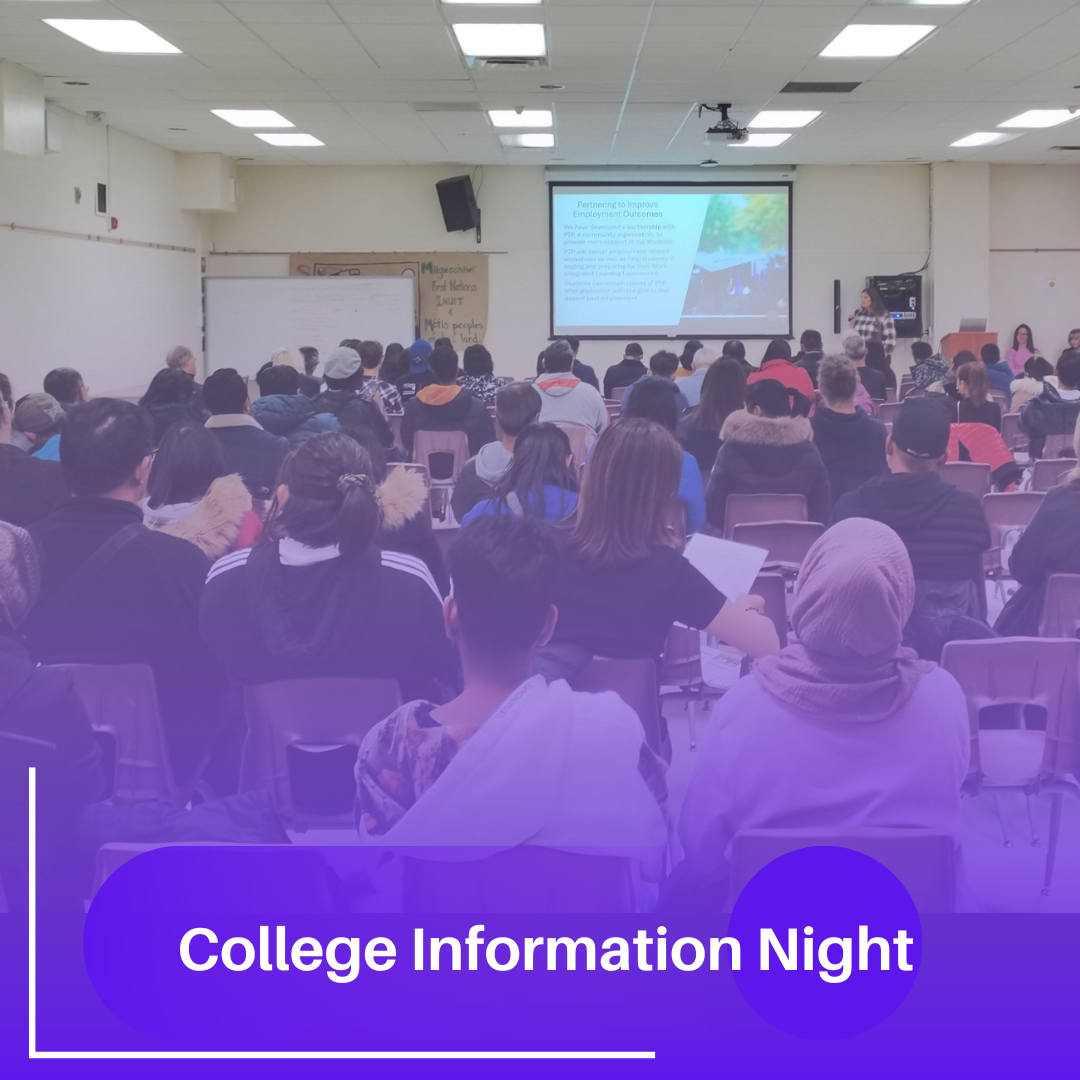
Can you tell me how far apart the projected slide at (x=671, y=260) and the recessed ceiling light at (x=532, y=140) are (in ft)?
6.06

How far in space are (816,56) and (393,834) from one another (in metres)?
7.44

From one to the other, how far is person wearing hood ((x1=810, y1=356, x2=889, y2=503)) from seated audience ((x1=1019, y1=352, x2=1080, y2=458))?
1.55 meters

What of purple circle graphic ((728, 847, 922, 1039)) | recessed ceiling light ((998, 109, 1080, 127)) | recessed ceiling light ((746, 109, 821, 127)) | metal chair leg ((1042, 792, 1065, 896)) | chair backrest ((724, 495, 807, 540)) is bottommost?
metal chair leg ((1042, 792, 1065, 896))

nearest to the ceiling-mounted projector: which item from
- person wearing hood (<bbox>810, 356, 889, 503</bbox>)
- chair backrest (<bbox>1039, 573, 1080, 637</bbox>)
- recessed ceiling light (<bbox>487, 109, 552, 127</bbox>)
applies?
recessed ceiling light (<bbox>487, 109, 552, 127</bbox>)

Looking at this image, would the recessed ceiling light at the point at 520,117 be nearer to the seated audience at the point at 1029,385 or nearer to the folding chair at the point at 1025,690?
the seated audience at the point at 1029,385

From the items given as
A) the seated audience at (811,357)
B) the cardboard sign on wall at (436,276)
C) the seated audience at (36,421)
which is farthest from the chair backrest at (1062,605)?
the cardboard sign on wall at (436,276)

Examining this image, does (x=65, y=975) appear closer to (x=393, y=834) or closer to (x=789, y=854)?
(x=393, y=834)

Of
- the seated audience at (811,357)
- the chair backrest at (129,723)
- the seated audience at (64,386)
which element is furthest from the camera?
the seated audience at (811,357)

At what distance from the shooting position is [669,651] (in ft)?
11.9

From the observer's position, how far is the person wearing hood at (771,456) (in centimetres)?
498

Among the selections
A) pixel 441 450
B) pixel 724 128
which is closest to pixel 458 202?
pixel 724 128

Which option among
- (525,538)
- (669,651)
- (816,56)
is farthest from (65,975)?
(816,56)

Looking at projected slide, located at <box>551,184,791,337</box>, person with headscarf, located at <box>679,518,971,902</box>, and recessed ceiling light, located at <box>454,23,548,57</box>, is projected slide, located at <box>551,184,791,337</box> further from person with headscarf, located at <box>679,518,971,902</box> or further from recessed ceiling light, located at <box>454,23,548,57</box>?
person with headscarf, located at <box>679,518,971,902</box>

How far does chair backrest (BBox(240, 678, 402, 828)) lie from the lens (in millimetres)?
2443
